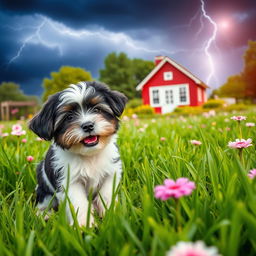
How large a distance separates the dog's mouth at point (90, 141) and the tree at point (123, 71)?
46.4 meters

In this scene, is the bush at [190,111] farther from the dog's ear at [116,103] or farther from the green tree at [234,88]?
the green tree at [234,88]

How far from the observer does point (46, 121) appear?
2.64 metres

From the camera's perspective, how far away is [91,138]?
2604mm

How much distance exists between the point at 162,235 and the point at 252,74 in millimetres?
53091

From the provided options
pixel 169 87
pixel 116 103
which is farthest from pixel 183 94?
pixel 116 103

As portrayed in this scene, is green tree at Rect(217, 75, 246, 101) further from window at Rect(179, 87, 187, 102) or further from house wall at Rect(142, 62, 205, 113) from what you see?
window at Rect(179, 87, 187, 102)

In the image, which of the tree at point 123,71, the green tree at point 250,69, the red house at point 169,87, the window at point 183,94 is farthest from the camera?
the tree at point 123,71

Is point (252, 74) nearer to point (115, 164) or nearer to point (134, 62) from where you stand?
point (134, 62)

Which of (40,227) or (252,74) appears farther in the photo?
(252,74)

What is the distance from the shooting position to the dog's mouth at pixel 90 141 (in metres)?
2.57

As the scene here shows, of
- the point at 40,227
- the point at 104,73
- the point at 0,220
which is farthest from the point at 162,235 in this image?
the point at 104,73

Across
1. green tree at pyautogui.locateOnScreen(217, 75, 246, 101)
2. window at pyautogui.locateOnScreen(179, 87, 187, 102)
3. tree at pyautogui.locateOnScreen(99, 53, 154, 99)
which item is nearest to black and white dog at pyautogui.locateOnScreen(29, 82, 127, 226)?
window at pyautogui.locateOnScreen(179, 87, 187, 102)

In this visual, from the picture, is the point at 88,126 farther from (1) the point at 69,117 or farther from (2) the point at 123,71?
(2) the point at 123,71

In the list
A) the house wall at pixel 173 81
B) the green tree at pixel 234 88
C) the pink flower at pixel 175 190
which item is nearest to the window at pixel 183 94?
the house wall at pixel 173 81
